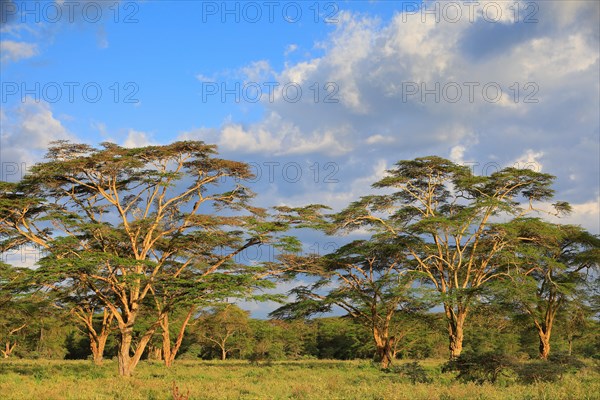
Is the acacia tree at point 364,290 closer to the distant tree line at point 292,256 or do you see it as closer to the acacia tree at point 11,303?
the distant tree line at point 292,256

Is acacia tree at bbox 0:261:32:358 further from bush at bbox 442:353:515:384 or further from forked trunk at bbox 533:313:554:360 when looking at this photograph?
forked trunk at bbox 533:313:554:360

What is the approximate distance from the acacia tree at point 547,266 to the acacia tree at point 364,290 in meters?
6.74

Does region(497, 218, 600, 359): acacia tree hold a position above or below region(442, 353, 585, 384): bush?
above

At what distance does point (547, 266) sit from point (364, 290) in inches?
512

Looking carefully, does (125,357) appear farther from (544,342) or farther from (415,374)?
(544,342)

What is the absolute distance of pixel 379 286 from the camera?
120ft

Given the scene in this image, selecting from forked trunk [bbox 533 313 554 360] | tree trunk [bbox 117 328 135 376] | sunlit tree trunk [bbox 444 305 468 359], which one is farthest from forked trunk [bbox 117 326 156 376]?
forked trunk [bbox 533 313 554 360]

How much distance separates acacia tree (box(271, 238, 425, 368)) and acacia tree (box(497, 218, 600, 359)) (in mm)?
6737

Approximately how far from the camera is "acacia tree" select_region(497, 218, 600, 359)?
36.3m

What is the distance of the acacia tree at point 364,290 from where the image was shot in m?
36.6

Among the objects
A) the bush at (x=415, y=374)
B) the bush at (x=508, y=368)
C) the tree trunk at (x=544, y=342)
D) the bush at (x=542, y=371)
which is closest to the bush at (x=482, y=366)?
the bush at (x=508, y=368)

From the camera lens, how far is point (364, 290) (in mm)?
39062

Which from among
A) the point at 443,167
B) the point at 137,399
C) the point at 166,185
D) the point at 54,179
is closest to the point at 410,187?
the point at 443,167

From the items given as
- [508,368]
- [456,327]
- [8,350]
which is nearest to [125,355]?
[508,368]
